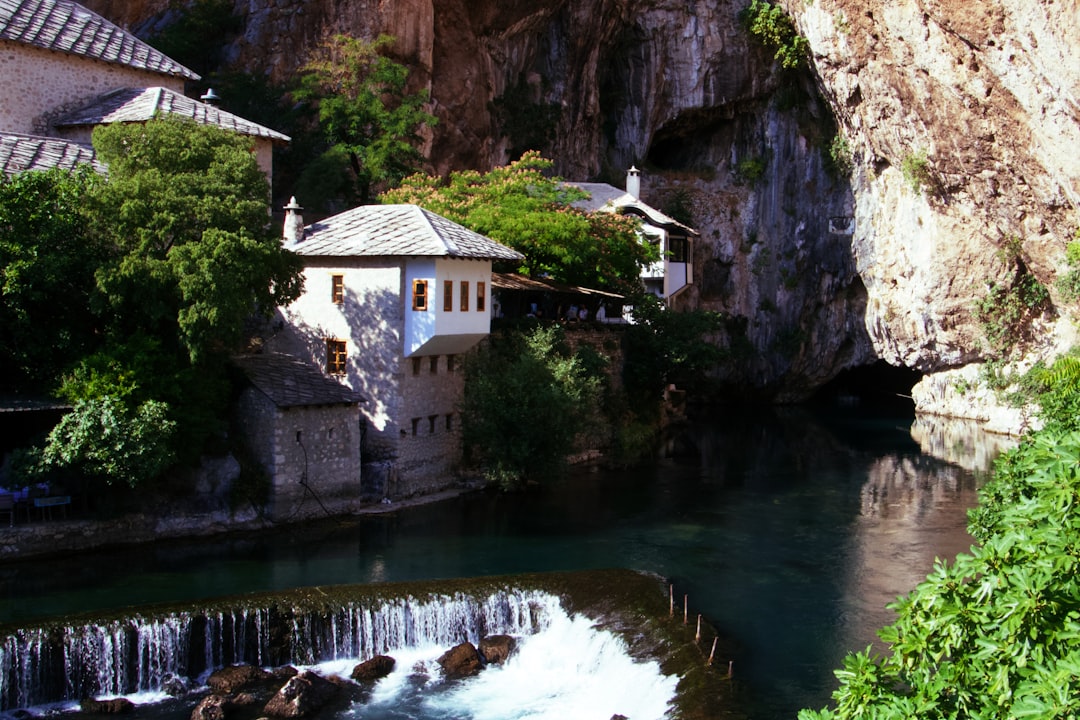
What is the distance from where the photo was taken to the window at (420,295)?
97.8ft

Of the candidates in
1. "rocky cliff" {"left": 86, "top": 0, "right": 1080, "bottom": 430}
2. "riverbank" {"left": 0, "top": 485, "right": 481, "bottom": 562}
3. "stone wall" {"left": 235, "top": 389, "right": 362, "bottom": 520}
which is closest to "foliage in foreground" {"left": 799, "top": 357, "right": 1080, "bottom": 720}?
"riverbank" {"left": 0, "top": 485, "right": 481, "bottom": 562}

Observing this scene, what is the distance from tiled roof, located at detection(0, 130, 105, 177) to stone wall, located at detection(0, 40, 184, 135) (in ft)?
10.4

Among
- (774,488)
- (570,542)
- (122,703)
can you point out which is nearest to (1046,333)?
(774,488)

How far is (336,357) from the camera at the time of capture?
31062 mm

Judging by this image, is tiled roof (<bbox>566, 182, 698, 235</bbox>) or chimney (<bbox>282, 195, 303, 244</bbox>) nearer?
chimney (<bbox>282, 195, 303, 244</bbox>)

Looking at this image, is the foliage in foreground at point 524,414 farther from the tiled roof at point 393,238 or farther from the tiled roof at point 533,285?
the tiled roof at point 533,285

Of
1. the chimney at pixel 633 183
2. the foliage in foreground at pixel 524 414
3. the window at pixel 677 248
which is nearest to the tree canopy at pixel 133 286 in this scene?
the foliage in foreground at pixel 524 414

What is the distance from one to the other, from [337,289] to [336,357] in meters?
1.80

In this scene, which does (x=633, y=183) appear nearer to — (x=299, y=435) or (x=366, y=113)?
(x=366, y=113)

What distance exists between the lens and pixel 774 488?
34156 millimetres

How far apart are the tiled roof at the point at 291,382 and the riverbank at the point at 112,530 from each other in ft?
9.00

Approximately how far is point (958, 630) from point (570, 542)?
1725 centimetres

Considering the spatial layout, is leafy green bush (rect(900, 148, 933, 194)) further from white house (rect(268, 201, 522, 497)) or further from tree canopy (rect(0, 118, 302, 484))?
tree canopy (rect(0, 118, 302, 484))

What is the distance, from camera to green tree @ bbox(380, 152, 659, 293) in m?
37.9
